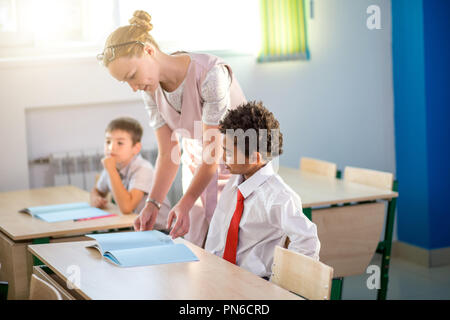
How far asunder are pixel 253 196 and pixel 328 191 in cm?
107

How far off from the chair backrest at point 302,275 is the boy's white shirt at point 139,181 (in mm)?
1355

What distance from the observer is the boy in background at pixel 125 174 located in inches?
126

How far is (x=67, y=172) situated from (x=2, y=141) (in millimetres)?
439

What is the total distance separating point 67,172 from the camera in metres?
4.18

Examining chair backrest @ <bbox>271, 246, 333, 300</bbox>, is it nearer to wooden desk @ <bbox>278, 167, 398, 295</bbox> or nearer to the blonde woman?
the blonde woman

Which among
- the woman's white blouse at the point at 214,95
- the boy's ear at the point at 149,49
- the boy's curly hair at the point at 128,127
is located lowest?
the boy's curly hair at the point at 128,127

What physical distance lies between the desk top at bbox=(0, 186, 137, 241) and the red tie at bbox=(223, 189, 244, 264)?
73 cm

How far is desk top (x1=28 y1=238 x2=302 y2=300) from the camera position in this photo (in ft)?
5.60

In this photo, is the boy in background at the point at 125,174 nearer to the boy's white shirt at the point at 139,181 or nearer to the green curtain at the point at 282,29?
the boy's white shirt at the point at 139,181

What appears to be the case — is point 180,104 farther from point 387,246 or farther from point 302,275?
point 387,246

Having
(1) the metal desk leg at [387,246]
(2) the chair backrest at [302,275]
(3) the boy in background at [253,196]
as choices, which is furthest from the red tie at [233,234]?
(1) the metal desk leg at [387,246]

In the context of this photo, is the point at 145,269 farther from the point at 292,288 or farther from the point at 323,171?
the point at 323,171
